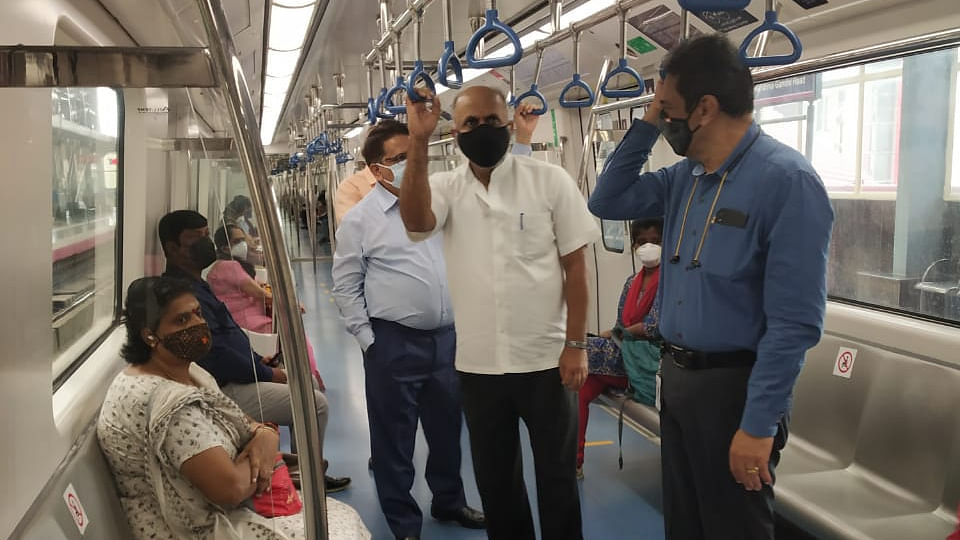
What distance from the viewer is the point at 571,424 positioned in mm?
2750

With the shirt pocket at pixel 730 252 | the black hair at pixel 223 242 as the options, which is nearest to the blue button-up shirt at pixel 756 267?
the shirt pocket at pixel 730 252

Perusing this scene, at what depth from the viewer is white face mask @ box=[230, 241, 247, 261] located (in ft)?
5.79

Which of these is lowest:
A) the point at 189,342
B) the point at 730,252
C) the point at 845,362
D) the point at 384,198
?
the point at 845,362

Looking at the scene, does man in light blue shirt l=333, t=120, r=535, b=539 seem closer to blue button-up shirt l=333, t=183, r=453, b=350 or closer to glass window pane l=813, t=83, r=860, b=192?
blue button-up shirt l=333, t=183, r=453, b=350

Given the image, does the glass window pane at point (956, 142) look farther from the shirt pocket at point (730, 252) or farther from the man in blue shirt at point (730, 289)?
the shirt pocket at point (730, 252)

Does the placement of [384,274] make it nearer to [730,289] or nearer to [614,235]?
[730,289]

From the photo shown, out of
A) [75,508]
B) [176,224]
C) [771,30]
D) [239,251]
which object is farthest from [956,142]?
[75,508]

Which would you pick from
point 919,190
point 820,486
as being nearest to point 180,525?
point 820,486

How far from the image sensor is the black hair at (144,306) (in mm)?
1699

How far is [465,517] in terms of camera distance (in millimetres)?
3771

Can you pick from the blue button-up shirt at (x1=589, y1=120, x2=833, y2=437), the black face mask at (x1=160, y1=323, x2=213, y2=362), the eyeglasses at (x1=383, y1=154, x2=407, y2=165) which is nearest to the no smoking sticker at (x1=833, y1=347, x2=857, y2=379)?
the blue button-up shirt at (x1=589, y1=120, x2=833, y2=437)

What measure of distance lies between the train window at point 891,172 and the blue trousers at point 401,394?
2190mm

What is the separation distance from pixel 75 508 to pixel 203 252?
2.02 feet

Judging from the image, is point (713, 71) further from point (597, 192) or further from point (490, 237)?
point (490, 237)
